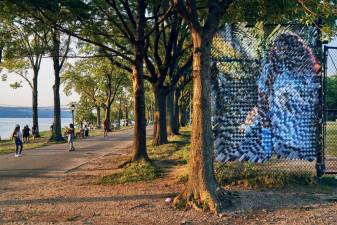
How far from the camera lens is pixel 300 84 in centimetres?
1142

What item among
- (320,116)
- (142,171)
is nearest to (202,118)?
(320,116)

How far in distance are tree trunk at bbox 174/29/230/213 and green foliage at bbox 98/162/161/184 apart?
340 centimetres

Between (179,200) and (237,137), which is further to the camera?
(237,137)

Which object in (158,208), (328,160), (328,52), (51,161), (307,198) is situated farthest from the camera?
(51,161)

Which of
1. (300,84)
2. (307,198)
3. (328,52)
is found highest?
(328,52)

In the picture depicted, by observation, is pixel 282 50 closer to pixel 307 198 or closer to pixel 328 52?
pixel 328 52

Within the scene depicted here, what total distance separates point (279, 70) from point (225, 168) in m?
2.80

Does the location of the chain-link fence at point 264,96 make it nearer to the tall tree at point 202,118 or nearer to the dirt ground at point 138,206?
the dirt ground at point 138,206

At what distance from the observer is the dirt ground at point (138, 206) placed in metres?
8.03

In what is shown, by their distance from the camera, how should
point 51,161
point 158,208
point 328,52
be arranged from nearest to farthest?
point 158,208
point 328,52
point 51,161

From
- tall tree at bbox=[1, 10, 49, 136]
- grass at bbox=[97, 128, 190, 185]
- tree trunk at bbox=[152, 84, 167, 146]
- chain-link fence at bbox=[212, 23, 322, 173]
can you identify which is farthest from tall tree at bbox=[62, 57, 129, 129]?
chain-link fence at bbox=[212, 23, 322, 173]

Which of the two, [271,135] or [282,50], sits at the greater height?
[282,50]

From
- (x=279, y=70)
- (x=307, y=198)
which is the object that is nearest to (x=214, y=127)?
(x=279, y=70)

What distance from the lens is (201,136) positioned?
358 inches
